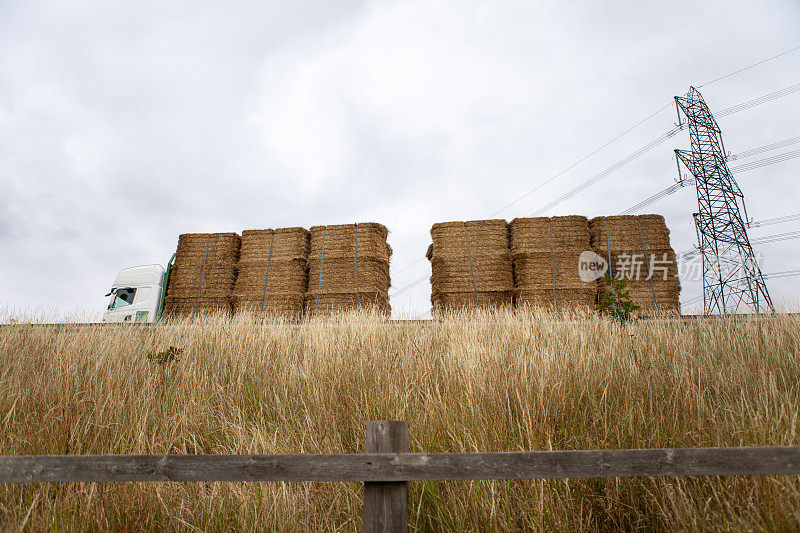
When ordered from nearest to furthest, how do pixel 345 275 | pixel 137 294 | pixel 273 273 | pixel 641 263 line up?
pixel 641 263 < pixel 345 275 < pixel 273 273 < pixel 137 294

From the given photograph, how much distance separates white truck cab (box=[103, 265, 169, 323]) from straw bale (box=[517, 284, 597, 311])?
458 inches

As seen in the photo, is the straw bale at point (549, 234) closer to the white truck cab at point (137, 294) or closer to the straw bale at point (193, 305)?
the straw bale at point (193, 305)

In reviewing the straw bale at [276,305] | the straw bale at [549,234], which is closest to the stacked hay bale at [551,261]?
the straw bale at [549,234]

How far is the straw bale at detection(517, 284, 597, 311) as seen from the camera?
11.7 meters

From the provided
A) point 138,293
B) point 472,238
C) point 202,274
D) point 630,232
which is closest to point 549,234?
point 472,238

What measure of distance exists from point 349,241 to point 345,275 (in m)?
1.03

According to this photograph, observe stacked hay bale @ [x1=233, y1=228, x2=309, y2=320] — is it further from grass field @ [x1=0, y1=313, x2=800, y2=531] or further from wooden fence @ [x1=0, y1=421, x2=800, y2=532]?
wooden fence @ [x1=0, y1=421, x2=800, y2=532]

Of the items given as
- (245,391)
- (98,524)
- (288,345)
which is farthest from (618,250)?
(98,524)

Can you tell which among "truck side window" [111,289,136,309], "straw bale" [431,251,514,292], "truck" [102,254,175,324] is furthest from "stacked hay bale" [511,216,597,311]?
"truck side window" [111,289,136,309]

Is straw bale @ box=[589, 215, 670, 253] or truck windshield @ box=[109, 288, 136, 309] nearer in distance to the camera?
straw bale @ box=[589, 215, 670, 253]

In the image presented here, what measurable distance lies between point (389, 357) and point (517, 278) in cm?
764

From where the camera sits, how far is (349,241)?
1278cm

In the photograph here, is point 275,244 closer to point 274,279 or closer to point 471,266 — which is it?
point 274,279

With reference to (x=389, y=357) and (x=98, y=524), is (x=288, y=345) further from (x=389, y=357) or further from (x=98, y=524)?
(x=98, y=524)
